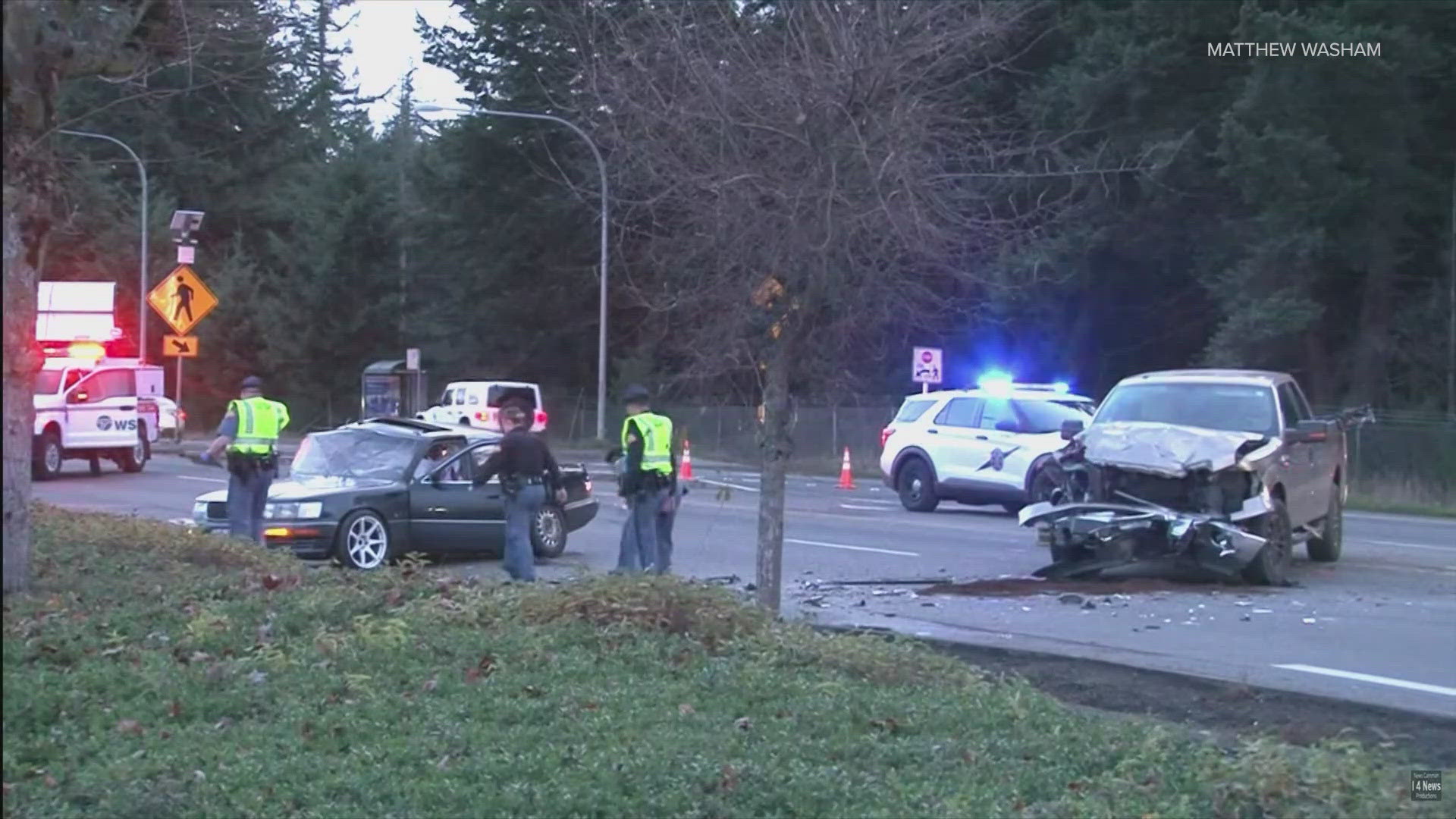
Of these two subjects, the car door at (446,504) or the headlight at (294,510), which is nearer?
the headlight at (294,510)

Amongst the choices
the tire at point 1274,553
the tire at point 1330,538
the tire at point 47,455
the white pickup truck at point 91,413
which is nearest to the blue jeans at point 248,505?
the tire at point 1274,553

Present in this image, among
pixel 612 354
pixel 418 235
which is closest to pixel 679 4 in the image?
pixel 612 354

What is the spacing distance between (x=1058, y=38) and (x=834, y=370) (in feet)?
91.7

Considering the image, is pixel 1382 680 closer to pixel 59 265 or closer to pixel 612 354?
pixel 612 354

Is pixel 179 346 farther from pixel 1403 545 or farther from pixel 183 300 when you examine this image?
pixel 1403 545

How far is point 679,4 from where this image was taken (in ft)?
37.1

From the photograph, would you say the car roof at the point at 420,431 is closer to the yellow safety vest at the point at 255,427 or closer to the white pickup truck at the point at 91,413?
the yellow safety vest at the point at 255,427

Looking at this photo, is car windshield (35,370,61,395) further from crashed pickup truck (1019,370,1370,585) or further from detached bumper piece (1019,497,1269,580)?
detached bumper piece (1019,497,1269,580)

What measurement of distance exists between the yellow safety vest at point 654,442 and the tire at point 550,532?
139 inches

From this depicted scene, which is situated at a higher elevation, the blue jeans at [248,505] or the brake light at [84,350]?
the brake light at [84,350]

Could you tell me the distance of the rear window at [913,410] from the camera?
25123 millimetres

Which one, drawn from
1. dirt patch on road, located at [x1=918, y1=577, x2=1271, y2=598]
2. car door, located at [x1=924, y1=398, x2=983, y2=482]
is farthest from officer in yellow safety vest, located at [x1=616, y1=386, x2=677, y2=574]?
car door, located at [x1=924, y1=398, x2=983, y2=482]

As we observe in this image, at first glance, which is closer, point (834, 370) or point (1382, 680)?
point (1382, 680)

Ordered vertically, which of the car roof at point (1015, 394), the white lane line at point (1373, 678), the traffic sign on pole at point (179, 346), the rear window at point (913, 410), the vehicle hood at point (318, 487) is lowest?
the white lane line at point (1373, 678)
